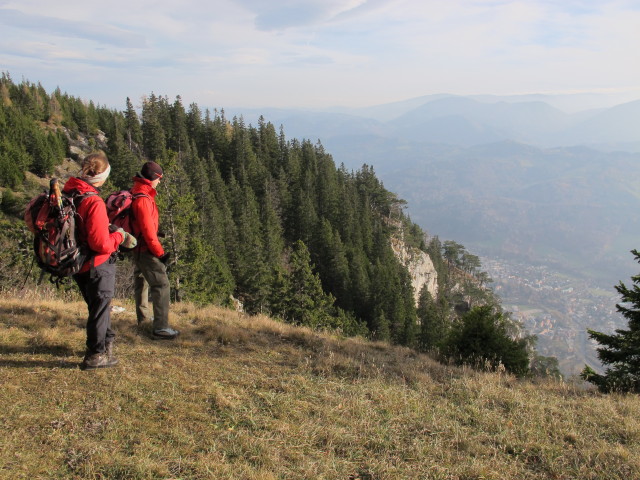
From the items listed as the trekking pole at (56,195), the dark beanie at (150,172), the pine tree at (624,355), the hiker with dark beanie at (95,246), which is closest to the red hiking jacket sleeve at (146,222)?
the dark beanie at (150,172)

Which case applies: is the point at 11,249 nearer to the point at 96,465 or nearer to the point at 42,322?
the point at 42,322

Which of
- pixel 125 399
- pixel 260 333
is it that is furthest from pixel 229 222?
pixel 125 399

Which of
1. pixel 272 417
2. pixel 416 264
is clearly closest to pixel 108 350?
pixel 272 417

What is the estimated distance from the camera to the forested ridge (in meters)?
25.3

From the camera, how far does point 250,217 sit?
5134 centimetres

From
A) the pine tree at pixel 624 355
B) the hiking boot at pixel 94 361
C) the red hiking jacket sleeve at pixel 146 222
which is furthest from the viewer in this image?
the pine tree at pixel 624 355

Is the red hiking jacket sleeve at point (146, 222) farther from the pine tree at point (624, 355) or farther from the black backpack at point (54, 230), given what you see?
the pine tree at point (624, 355)

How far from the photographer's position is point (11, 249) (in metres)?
20.4

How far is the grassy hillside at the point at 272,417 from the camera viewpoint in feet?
11.6

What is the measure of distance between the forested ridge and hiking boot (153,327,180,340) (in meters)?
7.27

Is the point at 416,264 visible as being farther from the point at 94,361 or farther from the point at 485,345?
the point at 94,361

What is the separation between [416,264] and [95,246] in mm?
75683

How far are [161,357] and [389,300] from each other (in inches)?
1728

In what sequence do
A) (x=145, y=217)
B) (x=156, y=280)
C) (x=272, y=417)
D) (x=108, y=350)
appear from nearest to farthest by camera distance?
(x=272, y=417) → (x=108, y=350) → (x=145, y=217) → (x=156, y=280)
